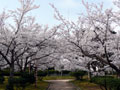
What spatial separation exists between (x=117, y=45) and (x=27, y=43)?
4.89 m

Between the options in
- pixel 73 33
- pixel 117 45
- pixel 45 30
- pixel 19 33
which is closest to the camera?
pixel 117 45

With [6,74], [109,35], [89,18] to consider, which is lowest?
[6,74]

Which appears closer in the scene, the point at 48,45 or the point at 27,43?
the point at 27,43

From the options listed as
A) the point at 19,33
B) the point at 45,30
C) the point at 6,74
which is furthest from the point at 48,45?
the point at 6,74

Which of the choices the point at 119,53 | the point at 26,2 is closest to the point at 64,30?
the point at 119,53

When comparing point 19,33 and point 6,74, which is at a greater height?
point 19,33

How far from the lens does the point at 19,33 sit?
970 cm

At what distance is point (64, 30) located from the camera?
7969mm

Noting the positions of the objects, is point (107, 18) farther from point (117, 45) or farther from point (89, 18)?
point (117, 45)

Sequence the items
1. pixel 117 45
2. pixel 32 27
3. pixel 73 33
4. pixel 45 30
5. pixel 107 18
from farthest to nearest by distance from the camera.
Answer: pixel 45 30 → pixel 32 27 → pixel 73 33 → pixel 117 45 → pixel 107 18

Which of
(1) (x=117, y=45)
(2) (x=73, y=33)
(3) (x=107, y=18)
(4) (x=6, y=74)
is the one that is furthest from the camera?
(4) (x=6, y=74)

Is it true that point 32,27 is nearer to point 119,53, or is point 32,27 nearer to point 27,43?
point 27,43

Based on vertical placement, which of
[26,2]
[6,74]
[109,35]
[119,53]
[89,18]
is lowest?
[6,74]

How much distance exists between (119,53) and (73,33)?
6.98 feet
